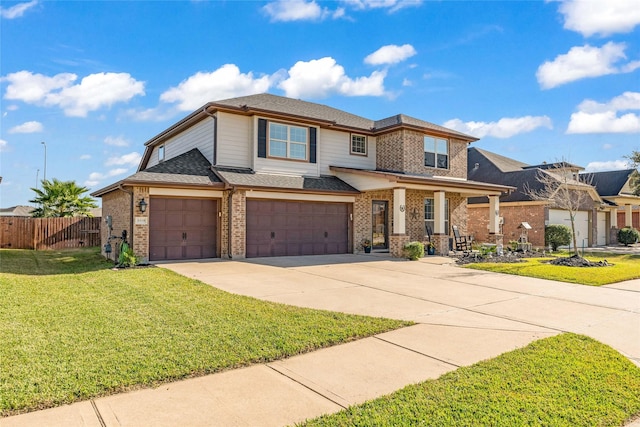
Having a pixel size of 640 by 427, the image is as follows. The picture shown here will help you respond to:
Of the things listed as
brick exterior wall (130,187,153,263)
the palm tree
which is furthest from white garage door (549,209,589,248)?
the palm tree

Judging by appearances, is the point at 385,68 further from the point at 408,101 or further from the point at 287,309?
the point at 287,309

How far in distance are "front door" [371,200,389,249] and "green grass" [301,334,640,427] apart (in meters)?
13.8

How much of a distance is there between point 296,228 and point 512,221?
1454cm

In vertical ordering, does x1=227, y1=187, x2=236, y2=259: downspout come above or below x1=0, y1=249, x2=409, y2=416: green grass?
above

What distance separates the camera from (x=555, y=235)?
71.1 feet

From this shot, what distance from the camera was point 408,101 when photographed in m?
22.1

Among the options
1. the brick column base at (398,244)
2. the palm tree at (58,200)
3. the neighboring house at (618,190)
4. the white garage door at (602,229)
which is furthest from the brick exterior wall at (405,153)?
the palm tree at (58,200)

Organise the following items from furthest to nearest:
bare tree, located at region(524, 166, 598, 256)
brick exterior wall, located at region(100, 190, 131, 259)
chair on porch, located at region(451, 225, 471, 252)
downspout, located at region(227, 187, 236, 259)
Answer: bare tree, located at region(524, 166, 598, 256) → chair on porch, located at region(451, 225, 471, 252) → downspout, located at region(227, 187, 236, 259) → brick exterior wall, located at region(100, 190, 131, 259)

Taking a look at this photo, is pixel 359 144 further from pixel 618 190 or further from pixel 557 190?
pixel 618 190

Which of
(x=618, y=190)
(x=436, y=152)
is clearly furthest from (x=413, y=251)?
(x=618, y=190)

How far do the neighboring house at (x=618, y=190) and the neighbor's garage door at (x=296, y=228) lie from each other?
813 inches

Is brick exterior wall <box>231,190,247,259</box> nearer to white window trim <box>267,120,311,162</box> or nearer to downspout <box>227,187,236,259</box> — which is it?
downspout <box>227,187,236,259</box>

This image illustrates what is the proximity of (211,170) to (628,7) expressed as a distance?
46.6 feet

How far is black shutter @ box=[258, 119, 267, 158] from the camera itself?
15792 mm
